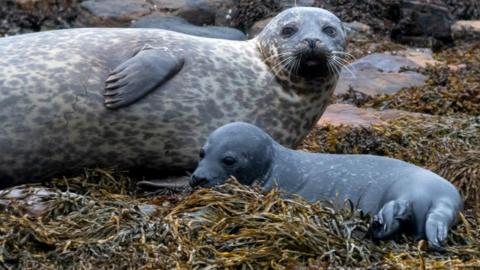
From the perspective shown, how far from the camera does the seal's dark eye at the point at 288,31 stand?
6.86 meters

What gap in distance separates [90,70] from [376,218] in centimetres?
216

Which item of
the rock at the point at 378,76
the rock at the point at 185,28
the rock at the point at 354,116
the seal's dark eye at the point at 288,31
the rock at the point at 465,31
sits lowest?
the rock at the point at 465,31

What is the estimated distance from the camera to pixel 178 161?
21.9ft

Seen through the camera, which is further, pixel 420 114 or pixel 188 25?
pixel 188 25

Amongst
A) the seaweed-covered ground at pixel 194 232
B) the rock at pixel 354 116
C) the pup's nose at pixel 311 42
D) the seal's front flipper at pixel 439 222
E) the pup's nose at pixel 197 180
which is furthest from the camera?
the rock at pixel 354 116

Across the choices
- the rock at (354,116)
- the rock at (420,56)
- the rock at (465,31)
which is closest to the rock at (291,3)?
the rock at (465,31)

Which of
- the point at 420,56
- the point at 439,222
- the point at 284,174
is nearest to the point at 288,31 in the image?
the point at 284,174

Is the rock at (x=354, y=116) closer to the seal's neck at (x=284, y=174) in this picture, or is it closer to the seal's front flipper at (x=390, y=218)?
the seal's neck at (x=284, y=174)

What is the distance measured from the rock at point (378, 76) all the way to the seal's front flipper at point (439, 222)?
4.60 meters

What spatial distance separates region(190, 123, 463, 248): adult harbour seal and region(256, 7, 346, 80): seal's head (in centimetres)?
100

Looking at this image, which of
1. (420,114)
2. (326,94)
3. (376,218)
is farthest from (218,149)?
(420,114)

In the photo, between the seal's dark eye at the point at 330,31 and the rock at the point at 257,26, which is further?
the rock at the point at 257,26

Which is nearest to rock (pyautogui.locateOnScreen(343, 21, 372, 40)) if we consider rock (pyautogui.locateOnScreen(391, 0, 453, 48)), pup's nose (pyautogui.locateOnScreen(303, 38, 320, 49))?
rock (pyautogui.locateOnScreen(391, 0, 453, 48))

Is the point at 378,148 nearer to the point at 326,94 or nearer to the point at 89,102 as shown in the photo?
the point at 326,94
